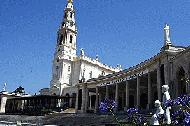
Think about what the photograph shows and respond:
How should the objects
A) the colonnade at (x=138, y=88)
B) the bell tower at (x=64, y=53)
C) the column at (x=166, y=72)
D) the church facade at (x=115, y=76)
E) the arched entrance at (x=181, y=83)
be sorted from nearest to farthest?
the arched entrance at (x=181, y=83), the church facade at (x=115, y=76), the column at (x=166, y=72), the colonnade at (x=138, y=88), the bell tower at (x=64, y=53)

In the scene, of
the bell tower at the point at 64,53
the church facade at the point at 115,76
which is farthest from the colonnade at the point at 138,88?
the bell tower at the point at 64,53

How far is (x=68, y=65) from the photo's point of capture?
76.6 meters

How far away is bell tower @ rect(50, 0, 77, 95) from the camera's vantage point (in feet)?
245

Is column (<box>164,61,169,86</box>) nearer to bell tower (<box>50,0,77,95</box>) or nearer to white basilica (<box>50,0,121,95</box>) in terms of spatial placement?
white basilica (<box>50,0,121,95</box>)

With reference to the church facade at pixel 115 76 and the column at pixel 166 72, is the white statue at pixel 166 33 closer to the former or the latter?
the church facade at pixel 115 76

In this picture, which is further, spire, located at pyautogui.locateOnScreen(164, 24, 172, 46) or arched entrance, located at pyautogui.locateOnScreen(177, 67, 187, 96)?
spire, located at pyautogui.locateOnScreen(164, 24, 172, 46)

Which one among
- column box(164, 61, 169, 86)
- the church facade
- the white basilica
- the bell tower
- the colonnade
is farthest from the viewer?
the bell tower

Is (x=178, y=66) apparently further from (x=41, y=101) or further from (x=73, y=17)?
(x=73, y=17)

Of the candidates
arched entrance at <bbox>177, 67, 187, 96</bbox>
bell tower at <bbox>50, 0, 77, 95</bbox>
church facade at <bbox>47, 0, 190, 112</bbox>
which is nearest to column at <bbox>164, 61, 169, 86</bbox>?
church facade at <bbox>47, 0, 190, 112</bbox>

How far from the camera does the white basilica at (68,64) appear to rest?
245 ft

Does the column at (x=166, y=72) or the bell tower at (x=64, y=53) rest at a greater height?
the bell tower at (x=64, y=53)

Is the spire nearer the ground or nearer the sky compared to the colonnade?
nearer the sky

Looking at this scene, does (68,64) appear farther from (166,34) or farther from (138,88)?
(166,34)

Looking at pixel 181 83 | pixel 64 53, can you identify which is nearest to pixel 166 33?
pixel 181 83
